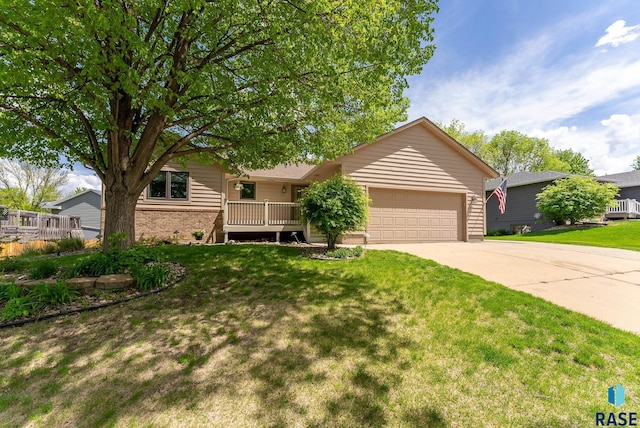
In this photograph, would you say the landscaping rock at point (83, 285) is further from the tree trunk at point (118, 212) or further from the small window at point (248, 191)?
the small window at point (248, 191)

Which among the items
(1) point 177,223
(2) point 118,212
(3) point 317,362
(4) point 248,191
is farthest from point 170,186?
(3) point 317,362

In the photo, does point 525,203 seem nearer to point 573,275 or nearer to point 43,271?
point 573,275

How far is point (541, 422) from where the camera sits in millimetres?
2359

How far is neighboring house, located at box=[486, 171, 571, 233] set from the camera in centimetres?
2042

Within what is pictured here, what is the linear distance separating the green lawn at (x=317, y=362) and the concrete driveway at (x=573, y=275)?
2.28ft

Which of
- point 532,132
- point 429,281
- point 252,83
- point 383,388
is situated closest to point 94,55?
point 252,83

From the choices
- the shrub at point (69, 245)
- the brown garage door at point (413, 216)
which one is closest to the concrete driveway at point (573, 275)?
the brown garage door at point (413, 216)

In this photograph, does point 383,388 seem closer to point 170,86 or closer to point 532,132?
point 170,86

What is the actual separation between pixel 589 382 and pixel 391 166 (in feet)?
30.7

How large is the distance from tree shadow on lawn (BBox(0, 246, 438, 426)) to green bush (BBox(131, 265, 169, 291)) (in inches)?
13.8

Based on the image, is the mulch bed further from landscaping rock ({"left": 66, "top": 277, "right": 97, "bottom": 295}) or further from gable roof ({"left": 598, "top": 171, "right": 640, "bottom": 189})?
gable roof ({"left": 598, "top": 171, "right": 640, "bottom": 189})

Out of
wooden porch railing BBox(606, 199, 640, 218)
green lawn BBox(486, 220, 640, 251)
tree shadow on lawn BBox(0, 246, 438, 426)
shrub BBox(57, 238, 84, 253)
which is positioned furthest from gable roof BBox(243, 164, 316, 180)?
wooden porch railing BBox(606, 199, 640, 218)

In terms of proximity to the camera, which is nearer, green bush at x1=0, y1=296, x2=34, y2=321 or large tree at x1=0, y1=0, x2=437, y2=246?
green bush at x1=0, y1=296, x2=34, y2=321

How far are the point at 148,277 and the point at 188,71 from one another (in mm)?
4066
